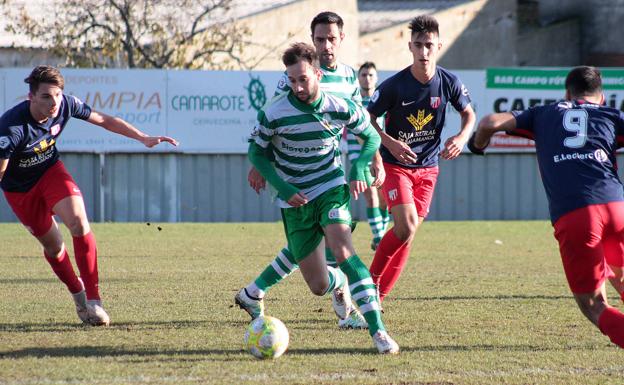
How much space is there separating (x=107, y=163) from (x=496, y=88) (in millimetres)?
7416

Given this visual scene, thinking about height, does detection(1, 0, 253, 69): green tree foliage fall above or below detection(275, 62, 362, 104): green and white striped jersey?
above

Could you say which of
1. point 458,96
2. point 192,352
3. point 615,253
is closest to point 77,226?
point 192,352

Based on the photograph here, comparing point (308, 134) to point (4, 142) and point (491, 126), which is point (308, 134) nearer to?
point (491, 126)

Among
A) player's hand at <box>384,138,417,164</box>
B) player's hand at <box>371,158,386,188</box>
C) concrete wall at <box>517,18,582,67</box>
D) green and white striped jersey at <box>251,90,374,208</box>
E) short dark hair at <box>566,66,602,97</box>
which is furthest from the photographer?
concrete wall at <box>517,18,582,67</box>

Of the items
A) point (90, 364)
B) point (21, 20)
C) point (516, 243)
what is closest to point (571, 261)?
point (90, 364)

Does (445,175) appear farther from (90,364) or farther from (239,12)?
(90,364)

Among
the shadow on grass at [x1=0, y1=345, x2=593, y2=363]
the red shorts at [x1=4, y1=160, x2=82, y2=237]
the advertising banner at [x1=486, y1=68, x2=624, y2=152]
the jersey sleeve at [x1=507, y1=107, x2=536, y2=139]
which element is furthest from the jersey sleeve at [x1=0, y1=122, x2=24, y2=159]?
the advertising banner at [x1=486, y1=68, x2=624, y2=152]

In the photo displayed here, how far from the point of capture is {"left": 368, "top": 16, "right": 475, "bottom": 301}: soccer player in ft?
26.3

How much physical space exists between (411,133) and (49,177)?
2773mm

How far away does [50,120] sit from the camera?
7840 millimetres

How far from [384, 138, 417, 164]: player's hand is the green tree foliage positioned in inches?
649

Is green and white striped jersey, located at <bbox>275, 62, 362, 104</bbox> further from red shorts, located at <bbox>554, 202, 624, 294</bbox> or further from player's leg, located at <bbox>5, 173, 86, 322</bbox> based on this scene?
red shorts, located at <bbox>554, 202, 624, 294</bbox>

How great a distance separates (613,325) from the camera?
597 cm

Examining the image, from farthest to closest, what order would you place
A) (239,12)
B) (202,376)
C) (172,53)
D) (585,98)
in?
(239,12) < (172,53) < (585,98) < (202,376)
